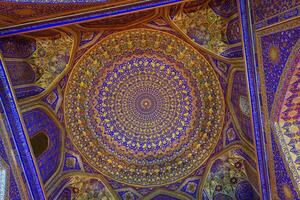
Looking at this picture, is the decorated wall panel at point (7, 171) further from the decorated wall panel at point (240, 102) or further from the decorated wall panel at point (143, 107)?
the decorated wall panel at point (240, 102)

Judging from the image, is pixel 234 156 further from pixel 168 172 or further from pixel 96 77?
pixel 96 77

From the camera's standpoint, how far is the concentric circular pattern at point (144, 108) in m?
7.52

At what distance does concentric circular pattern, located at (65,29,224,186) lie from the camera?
24.7 feet

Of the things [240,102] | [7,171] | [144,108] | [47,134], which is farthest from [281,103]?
[7,171]

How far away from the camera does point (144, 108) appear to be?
823 cm

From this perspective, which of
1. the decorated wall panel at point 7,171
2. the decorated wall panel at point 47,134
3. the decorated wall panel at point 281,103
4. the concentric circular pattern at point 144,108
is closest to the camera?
the decorated wall panel at point 281,103

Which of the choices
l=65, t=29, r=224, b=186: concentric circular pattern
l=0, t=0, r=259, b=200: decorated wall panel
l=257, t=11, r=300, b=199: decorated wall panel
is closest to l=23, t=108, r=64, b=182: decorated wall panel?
l=0, t=0, r=259, b=200: decorated wall panel

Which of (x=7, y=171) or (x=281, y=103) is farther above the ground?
(x=281, y=103)

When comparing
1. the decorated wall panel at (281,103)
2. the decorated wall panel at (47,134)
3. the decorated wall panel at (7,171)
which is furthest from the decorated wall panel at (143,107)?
the decorated wall panel at (281,103)

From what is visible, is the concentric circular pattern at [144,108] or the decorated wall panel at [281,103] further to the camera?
the concentric circular pattern at [144,108]

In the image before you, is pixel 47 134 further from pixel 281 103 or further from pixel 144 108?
pixel 281 103

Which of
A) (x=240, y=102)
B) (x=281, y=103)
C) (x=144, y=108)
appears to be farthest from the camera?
(x=144, y=108)

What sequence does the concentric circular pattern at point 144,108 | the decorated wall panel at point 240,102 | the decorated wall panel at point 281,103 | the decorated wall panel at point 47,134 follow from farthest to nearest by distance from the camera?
the concentric circular pattern at point 144,108
the decorated wall panel at point 47,134
the decorated wall panel at point 240,102
the decorated wall panel at point 281,103

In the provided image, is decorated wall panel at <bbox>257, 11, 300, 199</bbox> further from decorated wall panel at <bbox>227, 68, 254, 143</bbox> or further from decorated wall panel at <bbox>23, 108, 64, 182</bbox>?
decorated wall panel at <bbox>23, 108, 64, 182</bbox>
